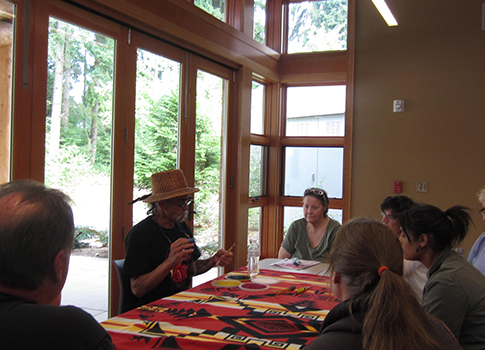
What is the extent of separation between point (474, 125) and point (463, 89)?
0.43 metres

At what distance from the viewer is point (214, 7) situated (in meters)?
4.80

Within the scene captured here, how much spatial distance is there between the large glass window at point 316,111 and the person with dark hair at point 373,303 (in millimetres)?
4694

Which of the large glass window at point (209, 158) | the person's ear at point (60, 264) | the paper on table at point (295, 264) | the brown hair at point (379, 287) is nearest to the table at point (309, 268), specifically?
the paper on table at point (295, 264)

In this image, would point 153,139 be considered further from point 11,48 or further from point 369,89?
point 369,89

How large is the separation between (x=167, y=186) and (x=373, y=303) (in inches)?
73.9

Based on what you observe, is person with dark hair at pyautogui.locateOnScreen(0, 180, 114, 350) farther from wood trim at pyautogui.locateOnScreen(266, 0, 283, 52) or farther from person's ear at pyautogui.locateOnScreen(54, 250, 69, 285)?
wood trim at pyautogui.locateOnScreen(266, 0, 283, 52)

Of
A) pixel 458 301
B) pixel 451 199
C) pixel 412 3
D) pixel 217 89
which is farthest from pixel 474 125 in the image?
pixel 458 301

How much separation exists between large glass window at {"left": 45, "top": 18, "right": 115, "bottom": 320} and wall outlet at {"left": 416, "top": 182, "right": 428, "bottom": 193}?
3566 mm

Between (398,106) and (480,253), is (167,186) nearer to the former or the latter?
(480,253)

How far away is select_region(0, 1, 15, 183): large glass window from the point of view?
106 inches

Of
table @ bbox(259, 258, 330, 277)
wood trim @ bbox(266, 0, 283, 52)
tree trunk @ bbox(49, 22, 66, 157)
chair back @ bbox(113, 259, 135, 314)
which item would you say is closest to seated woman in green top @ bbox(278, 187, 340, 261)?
table @ bbox(259, 258, 330, 277)

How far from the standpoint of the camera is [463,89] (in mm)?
5031

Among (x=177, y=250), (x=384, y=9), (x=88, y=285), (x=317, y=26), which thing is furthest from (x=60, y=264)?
(x=317, y=26)

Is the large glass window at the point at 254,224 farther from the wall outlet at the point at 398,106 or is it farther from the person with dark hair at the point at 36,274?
the person with dark hair at the point at 36,274
